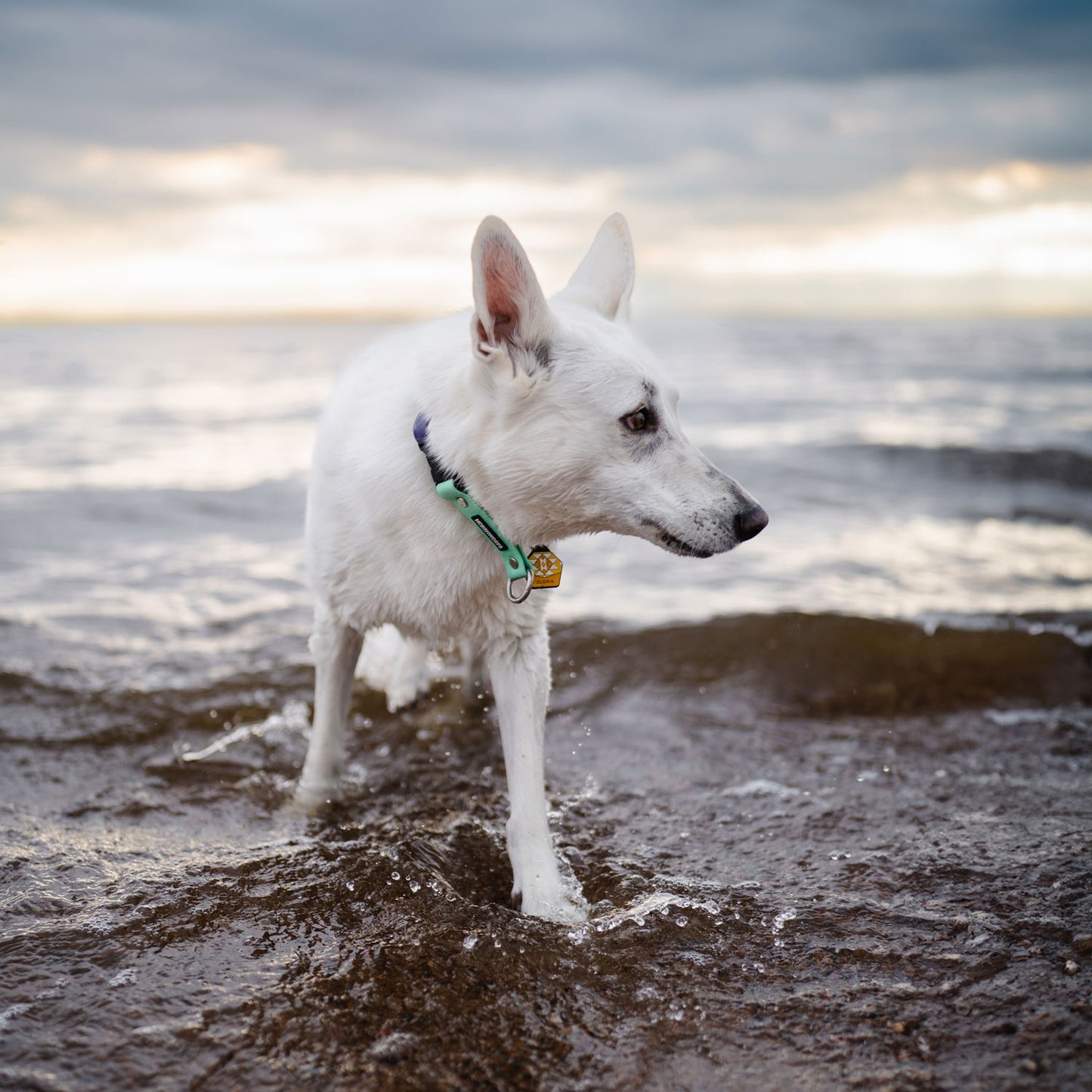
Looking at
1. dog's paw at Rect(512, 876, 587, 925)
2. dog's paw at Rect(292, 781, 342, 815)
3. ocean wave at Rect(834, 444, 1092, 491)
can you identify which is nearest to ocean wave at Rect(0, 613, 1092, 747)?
dog's paw at Rect(292, 781, 342, 815)

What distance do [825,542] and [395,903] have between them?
261 inches

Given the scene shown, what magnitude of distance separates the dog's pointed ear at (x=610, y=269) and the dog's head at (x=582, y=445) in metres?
0.55

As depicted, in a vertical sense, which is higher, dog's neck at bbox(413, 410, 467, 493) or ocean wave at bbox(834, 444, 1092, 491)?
dog's neck at bbox(413, 410, 467, 493)

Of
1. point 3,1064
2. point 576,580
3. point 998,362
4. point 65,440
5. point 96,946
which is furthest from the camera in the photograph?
point 998,362

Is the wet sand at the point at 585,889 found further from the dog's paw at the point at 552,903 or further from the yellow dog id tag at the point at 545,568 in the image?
the yellow dog id tag at the point at 545,568

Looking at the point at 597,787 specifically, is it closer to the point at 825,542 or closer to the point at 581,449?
the point at 581,449

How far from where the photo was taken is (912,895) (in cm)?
330

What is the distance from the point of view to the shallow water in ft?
8.25

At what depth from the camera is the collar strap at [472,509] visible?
3.07 metres

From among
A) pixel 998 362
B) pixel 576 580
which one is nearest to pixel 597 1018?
pixel 576 580

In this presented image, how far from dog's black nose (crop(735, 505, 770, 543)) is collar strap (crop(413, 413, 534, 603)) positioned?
717mm

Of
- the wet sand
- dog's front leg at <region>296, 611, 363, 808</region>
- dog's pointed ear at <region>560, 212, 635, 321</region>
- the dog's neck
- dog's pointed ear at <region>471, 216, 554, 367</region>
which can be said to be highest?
dog's pointed ear at <region>560, 212, 635, 321</region>

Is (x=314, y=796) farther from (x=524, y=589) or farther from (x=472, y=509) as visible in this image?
(x=472, y=509)

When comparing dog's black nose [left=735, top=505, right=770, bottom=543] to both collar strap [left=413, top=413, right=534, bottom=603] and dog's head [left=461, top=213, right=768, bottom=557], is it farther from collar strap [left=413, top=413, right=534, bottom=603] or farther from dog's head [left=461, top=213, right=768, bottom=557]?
collar strap [left=413, top=413, right=534, bottom=603]
